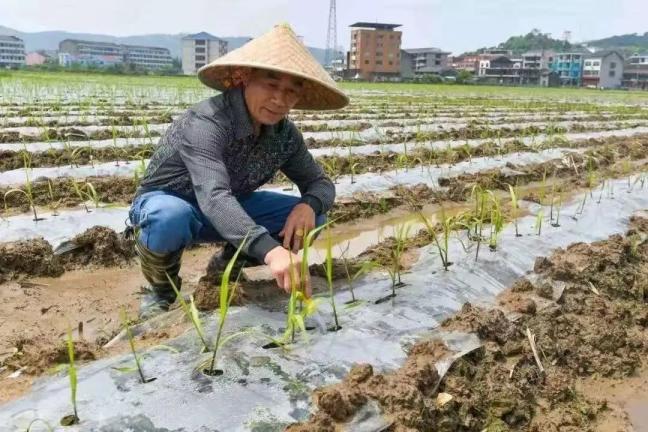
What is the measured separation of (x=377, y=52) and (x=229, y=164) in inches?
2130

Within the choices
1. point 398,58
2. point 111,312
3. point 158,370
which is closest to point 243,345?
point 158,370

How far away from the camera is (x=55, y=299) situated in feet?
8.28

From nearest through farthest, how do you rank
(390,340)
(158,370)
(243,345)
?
(158,370) → (243,345) → (390,340)

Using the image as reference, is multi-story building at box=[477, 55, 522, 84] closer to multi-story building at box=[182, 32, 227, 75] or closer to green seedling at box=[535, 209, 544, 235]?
multi-story building at box=[182, 32, 227, 75]

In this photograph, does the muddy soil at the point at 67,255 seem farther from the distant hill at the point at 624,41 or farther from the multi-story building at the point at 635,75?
the distant hill at the point at 624,41

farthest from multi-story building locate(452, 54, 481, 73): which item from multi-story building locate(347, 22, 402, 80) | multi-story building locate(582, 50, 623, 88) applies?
multi-story building locate(347, 22, 402, 80)

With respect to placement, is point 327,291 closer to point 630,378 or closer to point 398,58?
point 630,378

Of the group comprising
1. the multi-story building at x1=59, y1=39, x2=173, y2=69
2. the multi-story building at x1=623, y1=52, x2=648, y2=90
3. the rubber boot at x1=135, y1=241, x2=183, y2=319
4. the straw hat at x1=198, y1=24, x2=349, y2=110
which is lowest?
the rubber boot at x1=135, y1=241, x2=183, y2=319

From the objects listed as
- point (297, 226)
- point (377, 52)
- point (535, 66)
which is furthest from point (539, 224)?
point (535, 66)

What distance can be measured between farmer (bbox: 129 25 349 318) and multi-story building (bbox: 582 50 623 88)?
58388mm

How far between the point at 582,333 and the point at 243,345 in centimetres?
121

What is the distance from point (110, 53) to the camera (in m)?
102

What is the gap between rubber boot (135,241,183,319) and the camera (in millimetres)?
2156

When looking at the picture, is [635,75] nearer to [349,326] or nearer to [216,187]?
[349,326]
